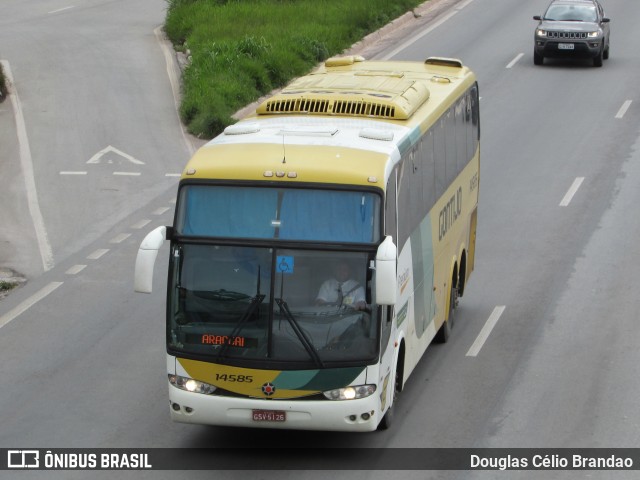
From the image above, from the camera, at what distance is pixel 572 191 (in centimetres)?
2555

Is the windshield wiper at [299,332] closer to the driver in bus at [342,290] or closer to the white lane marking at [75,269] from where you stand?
the driver in bus at [342,290]

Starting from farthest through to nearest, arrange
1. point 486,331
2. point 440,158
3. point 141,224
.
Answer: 1. point 141,224
2. point 486,331
3. point 440,158

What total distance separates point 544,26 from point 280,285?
2614 cm

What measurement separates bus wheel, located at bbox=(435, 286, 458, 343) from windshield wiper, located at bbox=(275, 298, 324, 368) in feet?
16.1

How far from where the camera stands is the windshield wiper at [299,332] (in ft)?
41.6

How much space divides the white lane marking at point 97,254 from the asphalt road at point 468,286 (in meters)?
0.02

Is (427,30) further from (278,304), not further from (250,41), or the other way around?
(278,304)

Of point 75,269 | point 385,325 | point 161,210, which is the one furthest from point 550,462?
point 161,210

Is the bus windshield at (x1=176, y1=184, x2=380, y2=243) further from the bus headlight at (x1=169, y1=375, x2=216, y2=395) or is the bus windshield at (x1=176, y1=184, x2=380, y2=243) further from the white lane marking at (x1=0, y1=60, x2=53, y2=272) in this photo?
the white lane marking at (x1=0, y1=60, x2=53, y2=272)

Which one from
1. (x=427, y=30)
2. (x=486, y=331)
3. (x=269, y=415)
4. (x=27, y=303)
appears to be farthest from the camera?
(x=427, y=30)

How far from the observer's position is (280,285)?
501 inches

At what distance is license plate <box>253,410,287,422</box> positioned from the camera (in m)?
12.8

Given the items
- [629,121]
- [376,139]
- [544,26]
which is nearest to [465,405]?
[376,139]

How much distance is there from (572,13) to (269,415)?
2788 cm
